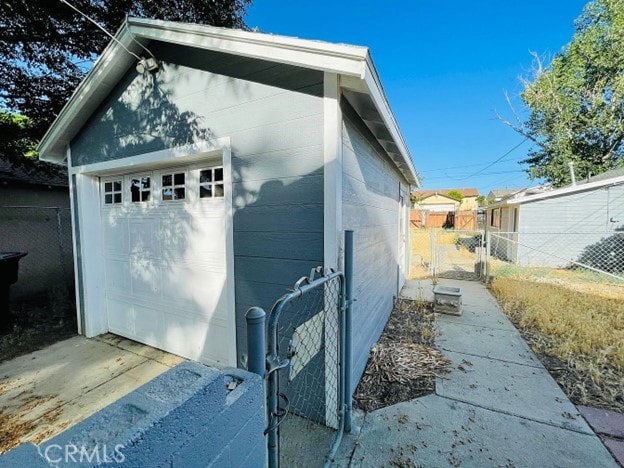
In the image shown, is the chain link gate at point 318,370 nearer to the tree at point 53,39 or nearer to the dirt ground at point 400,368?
the dirt ground at point 400,368

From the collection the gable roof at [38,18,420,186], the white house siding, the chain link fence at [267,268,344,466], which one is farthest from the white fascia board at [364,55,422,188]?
the white house siding

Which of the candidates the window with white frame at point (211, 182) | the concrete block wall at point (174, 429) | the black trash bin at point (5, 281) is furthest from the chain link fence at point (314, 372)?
the black trash bin at point (5, 281)

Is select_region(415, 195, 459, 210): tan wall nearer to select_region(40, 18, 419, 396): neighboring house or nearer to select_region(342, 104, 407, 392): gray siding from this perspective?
select_region(342, 104, 407, 392): gray siding

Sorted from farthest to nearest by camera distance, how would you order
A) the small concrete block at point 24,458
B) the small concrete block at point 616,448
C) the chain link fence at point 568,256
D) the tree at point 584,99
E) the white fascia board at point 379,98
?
the tree at point 584,99 → the chain link fence at point 568,256 → the white fascia board at point 379,98 → the small concrete block at point 616,448 → the small concrete block at point 24,458

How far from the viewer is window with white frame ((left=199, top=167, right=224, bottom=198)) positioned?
3.03 metres

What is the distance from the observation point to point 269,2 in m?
5.67

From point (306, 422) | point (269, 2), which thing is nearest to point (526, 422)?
point (306, 422)

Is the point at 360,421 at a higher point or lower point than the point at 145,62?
lower

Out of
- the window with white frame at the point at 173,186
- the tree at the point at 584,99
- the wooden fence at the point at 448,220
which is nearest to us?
the window with white frame at the point at 173,186

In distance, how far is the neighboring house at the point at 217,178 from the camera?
2.30 metres

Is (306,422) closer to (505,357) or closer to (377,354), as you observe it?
(377,354)

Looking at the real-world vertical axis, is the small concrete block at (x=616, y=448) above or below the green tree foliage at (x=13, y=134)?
below

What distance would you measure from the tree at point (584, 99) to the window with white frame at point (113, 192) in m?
18.6

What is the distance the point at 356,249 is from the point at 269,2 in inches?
229
